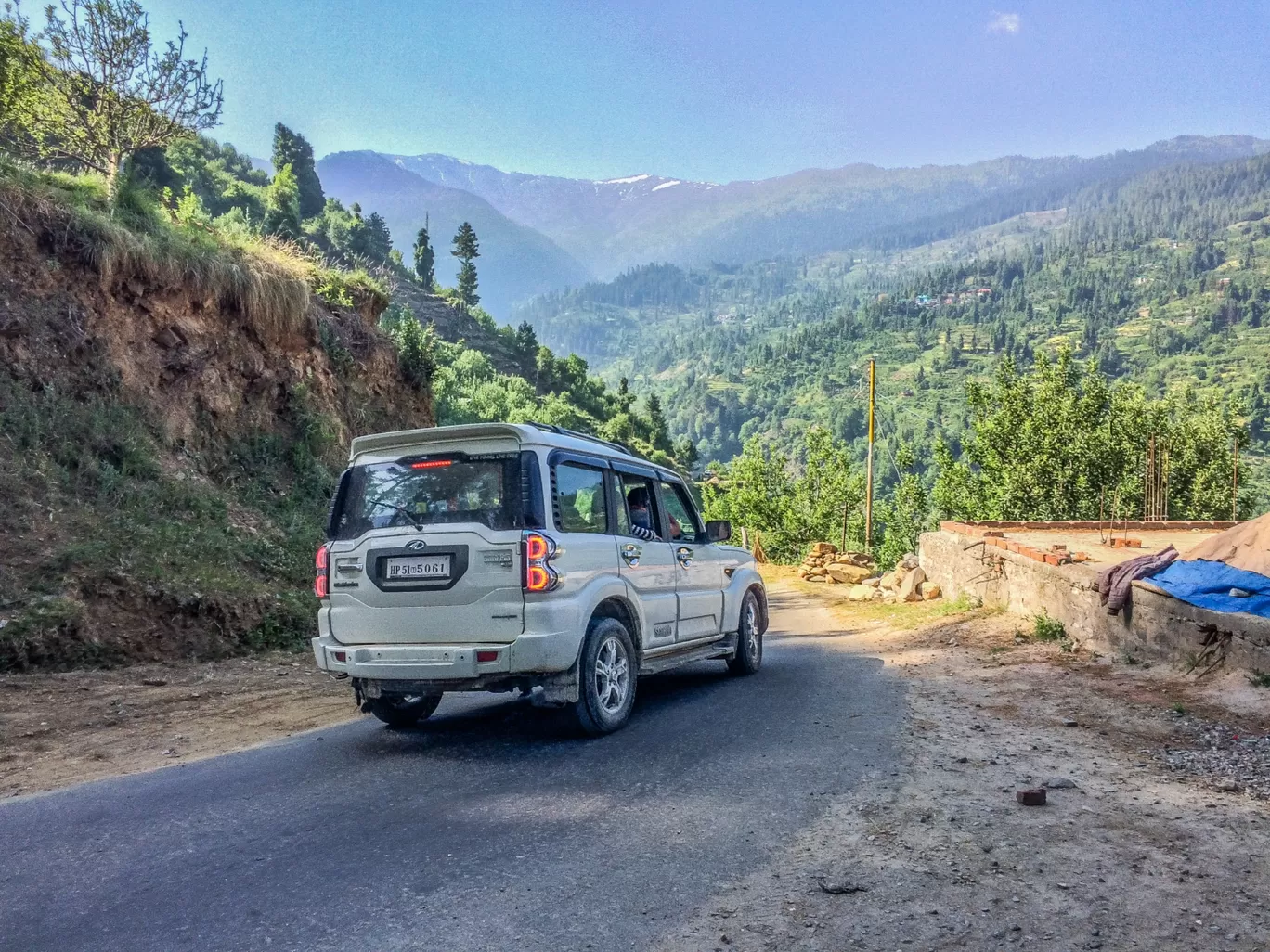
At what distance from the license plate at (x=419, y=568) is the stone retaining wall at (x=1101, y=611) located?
6.19 m

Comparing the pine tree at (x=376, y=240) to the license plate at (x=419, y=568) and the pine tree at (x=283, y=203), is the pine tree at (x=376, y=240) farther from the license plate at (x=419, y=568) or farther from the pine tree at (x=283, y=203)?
the license plate at (x=419, y=568)

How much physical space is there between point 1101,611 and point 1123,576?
2.20 feet

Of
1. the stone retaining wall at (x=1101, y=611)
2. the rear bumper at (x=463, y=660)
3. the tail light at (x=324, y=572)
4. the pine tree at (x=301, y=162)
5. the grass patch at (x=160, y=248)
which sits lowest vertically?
the stone retaining wall at (x=1101, y=611)

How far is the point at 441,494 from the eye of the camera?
5.95 meters

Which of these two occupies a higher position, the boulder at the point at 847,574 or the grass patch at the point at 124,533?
the grass patch at the point at 124,533

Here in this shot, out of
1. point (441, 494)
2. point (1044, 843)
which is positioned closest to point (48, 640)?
point (441, 494)

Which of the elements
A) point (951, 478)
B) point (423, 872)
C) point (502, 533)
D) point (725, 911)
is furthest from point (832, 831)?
point (951, 478)

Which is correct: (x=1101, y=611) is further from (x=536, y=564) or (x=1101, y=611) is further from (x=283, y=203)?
(x=283, y=203)

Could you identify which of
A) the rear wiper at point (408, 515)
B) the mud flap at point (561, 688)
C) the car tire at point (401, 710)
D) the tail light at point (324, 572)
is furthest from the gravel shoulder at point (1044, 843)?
the tail light at point (324, 572)

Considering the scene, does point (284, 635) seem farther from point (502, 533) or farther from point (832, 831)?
point (832, 831)

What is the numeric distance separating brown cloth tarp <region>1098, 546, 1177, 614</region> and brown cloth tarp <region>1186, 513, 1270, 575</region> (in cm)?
43

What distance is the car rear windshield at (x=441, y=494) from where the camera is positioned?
5766mm

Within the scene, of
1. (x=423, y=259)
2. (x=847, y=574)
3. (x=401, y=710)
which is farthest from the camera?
(x=423, y=259)

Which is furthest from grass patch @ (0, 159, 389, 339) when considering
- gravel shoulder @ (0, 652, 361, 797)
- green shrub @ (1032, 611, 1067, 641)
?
green shrub @ (1032, 611, 1067, 641)
